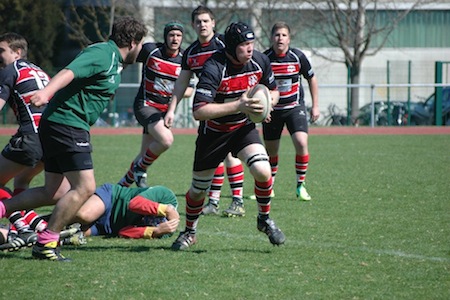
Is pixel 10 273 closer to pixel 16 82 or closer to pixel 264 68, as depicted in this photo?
pixel 16 82

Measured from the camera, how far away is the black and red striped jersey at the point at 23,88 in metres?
7.08

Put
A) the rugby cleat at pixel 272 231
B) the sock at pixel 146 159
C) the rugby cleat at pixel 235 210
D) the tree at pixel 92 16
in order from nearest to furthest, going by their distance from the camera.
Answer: the rugby cleat at pixel 272 231
the rugby cleat at pixel 235 210
the sock at pixel 146 159
the tree at pixel 92 16

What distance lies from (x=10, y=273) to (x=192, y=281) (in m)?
1.46

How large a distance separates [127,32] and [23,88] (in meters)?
1.25

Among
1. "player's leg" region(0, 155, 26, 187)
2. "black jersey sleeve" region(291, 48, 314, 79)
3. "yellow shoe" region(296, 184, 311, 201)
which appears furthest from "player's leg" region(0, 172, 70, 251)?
"black jersey sleeve" region(291, 48, 314, 79)

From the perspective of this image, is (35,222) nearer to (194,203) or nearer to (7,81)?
(7,81)

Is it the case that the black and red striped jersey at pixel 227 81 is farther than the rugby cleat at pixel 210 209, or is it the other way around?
the rugby cleat at pixel 210 209

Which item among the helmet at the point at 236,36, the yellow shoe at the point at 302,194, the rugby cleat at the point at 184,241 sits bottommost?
the yellow shoe at the point at 302,194

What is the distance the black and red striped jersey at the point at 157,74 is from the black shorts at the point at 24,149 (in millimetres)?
3464

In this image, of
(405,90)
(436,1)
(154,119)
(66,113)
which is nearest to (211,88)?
(66,113)

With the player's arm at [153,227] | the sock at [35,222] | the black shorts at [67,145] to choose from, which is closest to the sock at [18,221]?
the sock at [35,222]

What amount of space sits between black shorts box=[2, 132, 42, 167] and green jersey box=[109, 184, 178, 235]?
877 mm

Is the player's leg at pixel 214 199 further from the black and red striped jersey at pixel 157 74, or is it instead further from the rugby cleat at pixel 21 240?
the rugby cleat at pixel 21 240

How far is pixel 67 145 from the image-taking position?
6434mm
